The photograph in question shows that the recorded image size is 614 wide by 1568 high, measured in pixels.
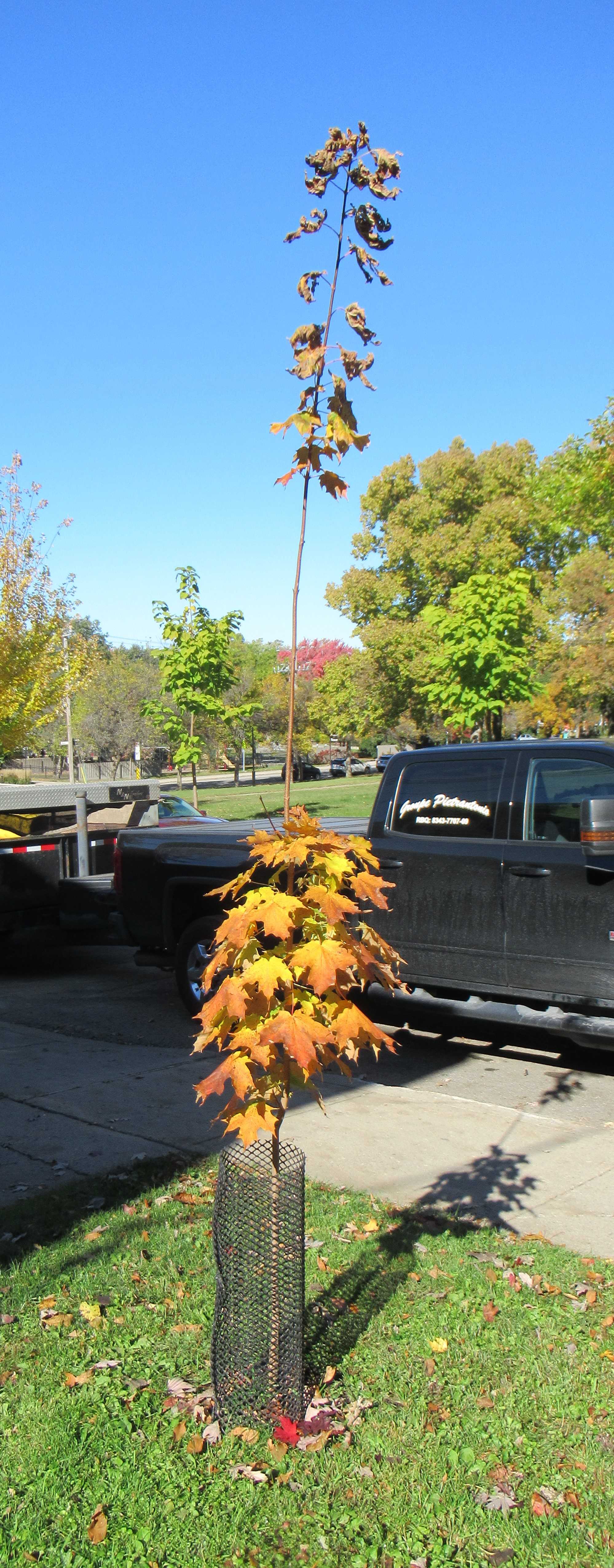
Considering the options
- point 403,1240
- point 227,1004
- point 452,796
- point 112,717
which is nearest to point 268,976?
point 227,1004

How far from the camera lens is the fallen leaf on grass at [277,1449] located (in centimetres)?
302

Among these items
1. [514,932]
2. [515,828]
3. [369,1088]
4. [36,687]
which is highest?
[36,687]

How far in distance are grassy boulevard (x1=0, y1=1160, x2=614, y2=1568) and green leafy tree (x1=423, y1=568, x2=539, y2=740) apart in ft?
42.8

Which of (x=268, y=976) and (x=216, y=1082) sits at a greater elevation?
(x=268, y=976)

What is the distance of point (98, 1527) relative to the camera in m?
2.75

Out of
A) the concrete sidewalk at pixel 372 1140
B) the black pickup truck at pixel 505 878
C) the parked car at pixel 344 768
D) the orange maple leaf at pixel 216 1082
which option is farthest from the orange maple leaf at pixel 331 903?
the parked car at pixel 344 768

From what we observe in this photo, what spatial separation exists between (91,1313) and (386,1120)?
2.45 m

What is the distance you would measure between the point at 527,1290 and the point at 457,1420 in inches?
32.7

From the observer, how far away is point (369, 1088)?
6.66 m

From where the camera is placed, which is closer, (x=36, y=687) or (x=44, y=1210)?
(x=44, y=1210)

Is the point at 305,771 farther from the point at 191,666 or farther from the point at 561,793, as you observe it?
the point at 561,793

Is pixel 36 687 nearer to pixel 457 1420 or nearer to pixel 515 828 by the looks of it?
pixel 515 828

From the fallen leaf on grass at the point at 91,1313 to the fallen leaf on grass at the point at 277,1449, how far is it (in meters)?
0.90

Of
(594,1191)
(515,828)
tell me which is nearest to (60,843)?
(515,828)
